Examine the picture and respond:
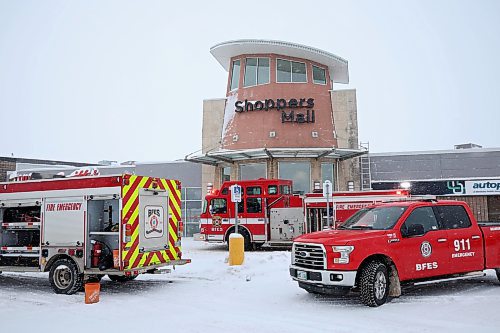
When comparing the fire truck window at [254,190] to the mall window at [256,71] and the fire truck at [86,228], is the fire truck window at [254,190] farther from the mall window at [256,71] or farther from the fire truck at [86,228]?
the mall window at [256,71]

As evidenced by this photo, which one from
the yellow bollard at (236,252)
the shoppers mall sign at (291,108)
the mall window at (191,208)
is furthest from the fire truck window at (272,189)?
the mall window at (191,208)

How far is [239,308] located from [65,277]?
4.35 metres

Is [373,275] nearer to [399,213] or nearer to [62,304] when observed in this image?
[399,213]

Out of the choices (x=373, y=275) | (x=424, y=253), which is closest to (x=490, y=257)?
(x=424, y=253)

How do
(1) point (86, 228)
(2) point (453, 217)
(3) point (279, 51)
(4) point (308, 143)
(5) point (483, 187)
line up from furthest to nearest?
1. (3) point (279, 51)
2. (4) point (308, 143)
3. (5) point (483, 187)
4. (1) point (86, 228)
5. (2) point (453, 217)

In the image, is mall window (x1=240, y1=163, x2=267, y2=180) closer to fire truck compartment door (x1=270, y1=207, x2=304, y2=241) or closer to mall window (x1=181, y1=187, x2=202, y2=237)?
mall window (x1=181, y1=187, x2=202, y2=237)

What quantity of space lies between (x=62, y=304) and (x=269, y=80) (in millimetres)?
19583

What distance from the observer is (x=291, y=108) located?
26594mm

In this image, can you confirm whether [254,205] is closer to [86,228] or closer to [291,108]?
[291,108]

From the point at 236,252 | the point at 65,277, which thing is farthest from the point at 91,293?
the point at 236,252

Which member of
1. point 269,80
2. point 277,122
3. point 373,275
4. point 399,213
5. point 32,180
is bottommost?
point 373,275

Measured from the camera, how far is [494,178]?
25328 millimetres

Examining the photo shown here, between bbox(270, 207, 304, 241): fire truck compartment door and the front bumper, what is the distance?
33.3 feet

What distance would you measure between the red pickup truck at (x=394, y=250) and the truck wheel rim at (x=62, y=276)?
198 inches
